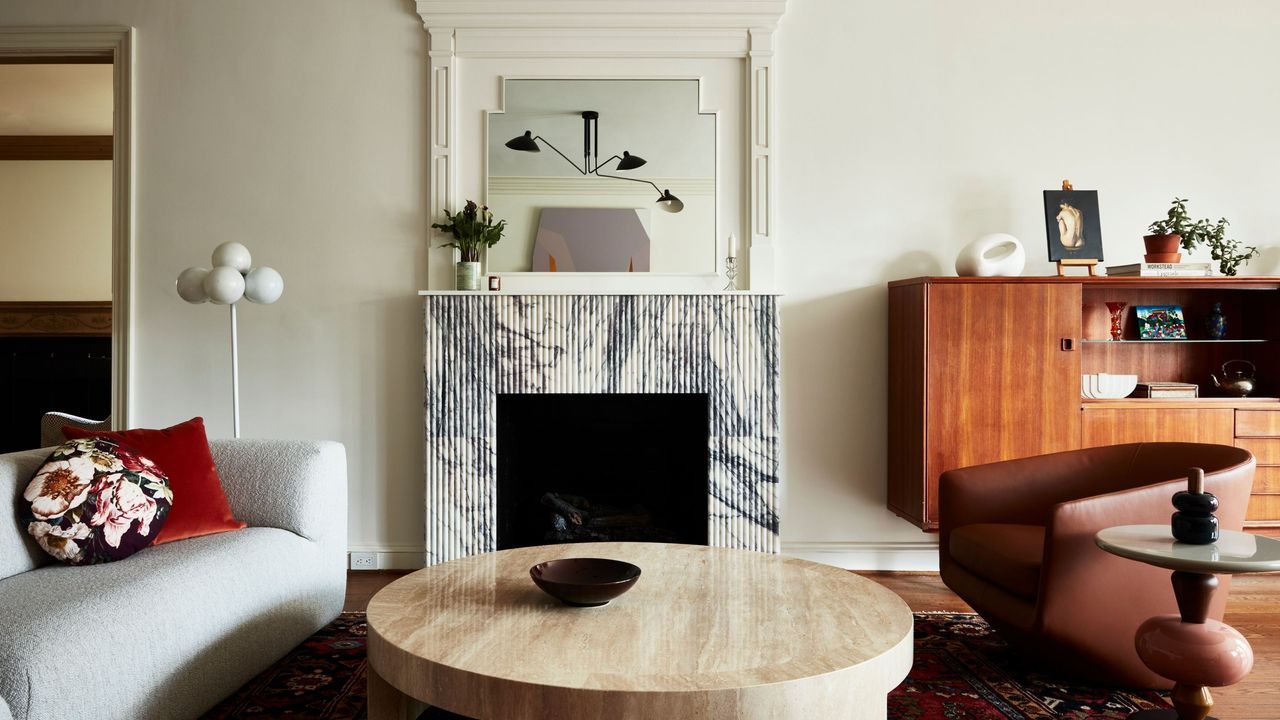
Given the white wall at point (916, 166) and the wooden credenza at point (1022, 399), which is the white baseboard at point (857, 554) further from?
the wooden credenza at point (1022, 399)

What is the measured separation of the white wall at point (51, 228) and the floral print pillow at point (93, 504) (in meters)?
5.65

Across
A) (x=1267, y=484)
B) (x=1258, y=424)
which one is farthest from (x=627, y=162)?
(x=1267, y=484)

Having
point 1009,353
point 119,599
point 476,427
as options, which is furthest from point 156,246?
point 1009,353

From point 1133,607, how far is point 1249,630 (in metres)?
1.12

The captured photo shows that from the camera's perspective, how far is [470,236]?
3.87 metres

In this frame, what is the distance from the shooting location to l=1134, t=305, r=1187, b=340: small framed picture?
393cm

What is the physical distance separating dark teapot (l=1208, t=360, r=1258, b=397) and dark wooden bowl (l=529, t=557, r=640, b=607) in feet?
10.3

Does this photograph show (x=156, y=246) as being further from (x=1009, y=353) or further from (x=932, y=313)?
(x=1009, y=353)

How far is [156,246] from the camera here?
13.2 feet

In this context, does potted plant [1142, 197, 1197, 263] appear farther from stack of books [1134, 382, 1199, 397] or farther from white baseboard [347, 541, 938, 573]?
white baseboard [347, 541, 938, 573]

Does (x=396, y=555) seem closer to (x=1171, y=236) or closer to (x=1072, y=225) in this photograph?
(x=1072, y=225)

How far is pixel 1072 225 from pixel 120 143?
4321 millimetres

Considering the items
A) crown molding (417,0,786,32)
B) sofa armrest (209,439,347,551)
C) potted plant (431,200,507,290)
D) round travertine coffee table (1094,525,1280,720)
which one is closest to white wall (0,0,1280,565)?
crown molding (417,0,786,32)

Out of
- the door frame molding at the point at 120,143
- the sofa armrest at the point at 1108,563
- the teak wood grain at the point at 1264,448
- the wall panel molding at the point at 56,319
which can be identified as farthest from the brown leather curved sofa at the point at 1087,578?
the wall panel molding at the point at 56,319
